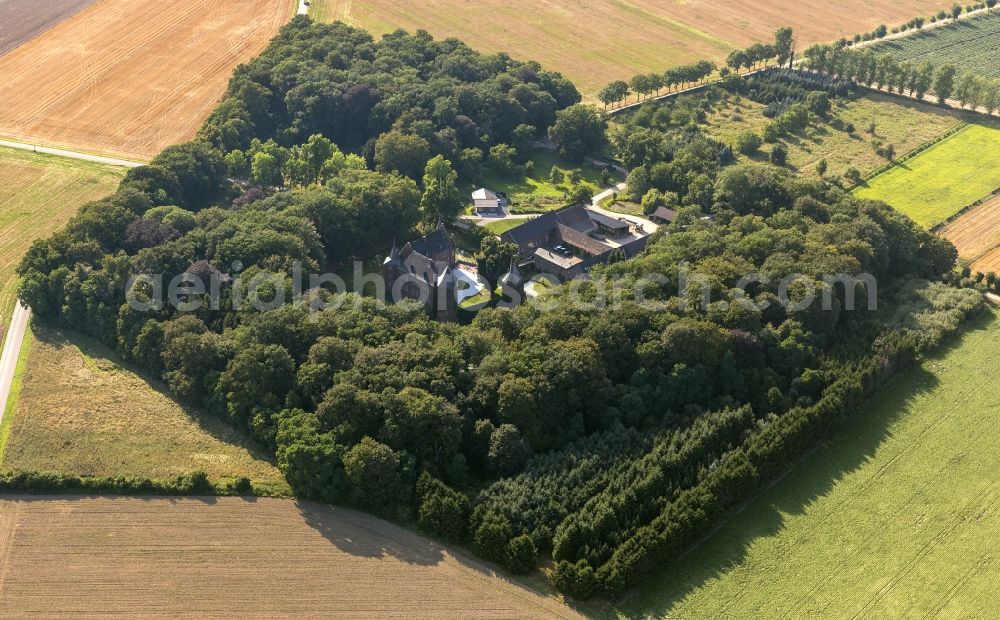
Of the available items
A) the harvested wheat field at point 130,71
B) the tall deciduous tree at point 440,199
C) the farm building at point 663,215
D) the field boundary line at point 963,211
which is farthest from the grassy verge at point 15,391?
the field boundary line at point 963,211

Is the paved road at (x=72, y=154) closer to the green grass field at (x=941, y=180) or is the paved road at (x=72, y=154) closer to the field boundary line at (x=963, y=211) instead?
the green grass field at (x=941, y=180)

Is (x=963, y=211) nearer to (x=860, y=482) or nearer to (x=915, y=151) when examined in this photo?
(x=915, y=151)

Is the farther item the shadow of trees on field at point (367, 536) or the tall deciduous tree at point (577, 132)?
the tall deciduous tree at point (577, 132)

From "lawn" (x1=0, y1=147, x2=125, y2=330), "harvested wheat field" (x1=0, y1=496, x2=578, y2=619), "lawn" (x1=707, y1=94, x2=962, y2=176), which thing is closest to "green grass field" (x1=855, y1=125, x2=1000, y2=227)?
"lawn" (x1=707, y1=94, x2=962, y2=176)

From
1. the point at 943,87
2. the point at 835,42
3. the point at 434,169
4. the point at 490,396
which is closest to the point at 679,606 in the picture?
the point at 490,396

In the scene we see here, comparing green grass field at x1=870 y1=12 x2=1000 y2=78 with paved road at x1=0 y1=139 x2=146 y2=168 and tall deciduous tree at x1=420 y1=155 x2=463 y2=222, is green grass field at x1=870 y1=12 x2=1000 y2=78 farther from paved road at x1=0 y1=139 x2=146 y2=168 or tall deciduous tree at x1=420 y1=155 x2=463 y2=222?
paved road at x1=0 y1=139 x2=146 y2=168

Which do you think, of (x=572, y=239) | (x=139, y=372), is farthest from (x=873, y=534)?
(x=139, y=372)

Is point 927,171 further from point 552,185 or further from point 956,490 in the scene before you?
point 956,490
